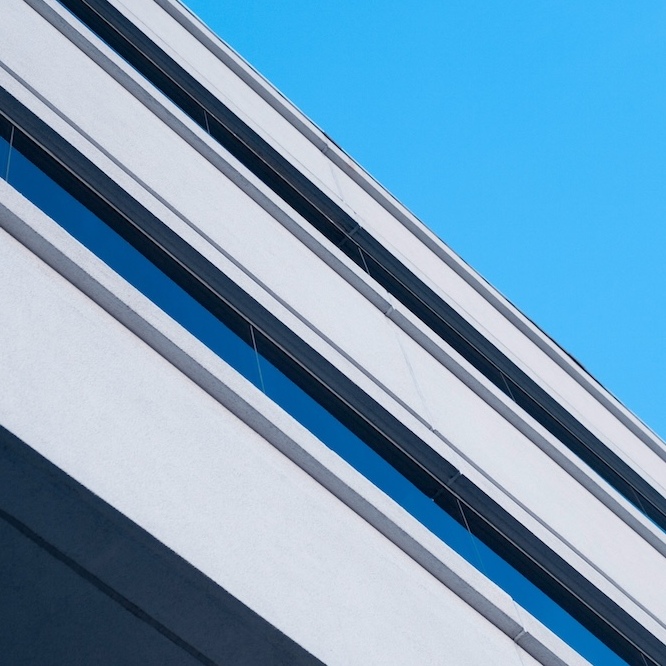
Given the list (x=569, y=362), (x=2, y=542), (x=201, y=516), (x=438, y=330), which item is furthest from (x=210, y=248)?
(x=569, y=362)

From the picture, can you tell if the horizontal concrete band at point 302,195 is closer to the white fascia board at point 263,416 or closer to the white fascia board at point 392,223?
the white fascia board at point 392,223

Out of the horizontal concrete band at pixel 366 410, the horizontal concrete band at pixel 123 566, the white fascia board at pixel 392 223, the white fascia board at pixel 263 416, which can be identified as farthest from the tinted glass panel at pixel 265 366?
the white fascia board at pixel 392 223

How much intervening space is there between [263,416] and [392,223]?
9323 millimetres

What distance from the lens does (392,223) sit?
15.6 metres

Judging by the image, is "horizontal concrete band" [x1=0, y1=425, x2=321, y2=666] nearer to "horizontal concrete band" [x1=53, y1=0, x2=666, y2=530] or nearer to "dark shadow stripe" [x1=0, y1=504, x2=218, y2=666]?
"dark shadow stripe" [x1=0, y1=504, x2=218, y2=666]

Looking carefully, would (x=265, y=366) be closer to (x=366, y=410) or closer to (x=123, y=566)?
(x=366, y=410)

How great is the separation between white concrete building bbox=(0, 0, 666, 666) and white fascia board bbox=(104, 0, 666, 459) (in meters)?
0.07

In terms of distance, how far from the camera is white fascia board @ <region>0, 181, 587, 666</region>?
627 centimetres

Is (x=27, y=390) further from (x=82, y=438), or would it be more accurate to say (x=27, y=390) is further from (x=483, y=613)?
(x=483, y=613)

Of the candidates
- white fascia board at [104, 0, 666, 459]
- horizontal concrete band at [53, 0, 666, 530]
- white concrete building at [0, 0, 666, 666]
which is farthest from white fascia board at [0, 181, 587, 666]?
white fascia board at [104, 0, 666, 459]

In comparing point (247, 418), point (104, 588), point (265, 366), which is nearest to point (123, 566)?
point (104, 588)

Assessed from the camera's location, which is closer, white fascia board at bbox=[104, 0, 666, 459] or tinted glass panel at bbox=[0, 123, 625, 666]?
tinted glass panel at bbox=[0, 123, 625, 666]

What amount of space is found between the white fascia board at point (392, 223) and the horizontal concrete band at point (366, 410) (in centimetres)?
521

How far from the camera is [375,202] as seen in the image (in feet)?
52.0
